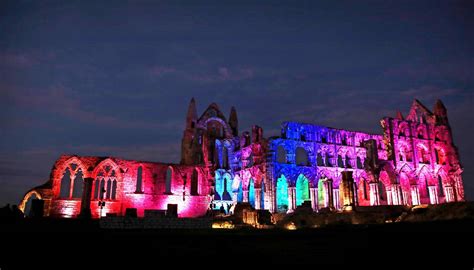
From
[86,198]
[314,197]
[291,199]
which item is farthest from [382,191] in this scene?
[86,198]

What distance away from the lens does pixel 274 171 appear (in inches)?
1676

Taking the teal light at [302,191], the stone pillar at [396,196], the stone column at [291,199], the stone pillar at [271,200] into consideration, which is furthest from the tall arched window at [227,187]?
the stone pillar at [396,196]

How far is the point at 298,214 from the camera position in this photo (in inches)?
1257

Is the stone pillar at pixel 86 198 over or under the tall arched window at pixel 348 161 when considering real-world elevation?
under

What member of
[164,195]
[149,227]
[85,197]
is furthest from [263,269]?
[164,195]

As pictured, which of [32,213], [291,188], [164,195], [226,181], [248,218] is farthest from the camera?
[226,181]

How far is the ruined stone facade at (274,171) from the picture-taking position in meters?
37.0

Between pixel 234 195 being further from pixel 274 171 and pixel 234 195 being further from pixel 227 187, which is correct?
pixel 274 171

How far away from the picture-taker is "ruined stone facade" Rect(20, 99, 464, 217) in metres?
37.0

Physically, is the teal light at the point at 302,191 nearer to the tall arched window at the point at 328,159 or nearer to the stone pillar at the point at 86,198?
the tall arched window at the point at 328,159

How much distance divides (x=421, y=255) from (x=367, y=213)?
19.2 m

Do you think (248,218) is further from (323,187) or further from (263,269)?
(263,269)

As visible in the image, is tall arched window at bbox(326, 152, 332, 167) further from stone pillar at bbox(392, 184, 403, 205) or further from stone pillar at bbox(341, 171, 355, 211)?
Answer: stone pillar at bbox(341, 171, 355, 211)

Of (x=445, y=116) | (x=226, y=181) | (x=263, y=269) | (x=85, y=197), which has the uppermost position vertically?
(x=445, y=116)
